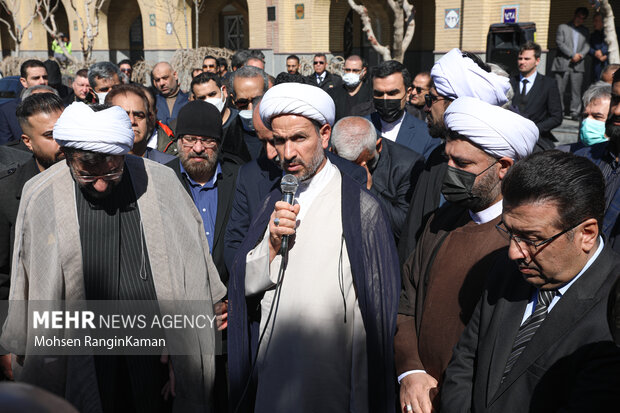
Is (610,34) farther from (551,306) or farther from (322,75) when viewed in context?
(551,306)

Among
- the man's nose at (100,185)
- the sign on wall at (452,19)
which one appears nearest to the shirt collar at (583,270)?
the man's nose at (100,185)

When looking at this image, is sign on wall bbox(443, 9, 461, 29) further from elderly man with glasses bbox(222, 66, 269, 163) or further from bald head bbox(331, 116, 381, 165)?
bald head bbox(331, 116, 381, 165)

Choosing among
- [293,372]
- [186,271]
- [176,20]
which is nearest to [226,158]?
[186,271]

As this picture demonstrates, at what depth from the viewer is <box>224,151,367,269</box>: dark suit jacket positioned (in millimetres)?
3316

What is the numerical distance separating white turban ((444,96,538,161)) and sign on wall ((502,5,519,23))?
13487 millimetres

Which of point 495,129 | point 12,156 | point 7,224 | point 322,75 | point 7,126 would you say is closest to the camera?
point 495,129

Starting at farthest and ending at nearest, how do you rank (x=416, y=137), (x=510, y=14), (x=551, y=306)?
1. (x=510, y=14)
2. (x=416, y=137)
3. (x=551, y=306)

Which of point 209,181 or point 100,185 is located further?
point 209,181

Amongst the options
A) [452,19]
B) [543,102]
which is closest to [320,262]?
[543,102]

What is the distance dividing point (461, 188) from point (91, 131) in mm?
1795

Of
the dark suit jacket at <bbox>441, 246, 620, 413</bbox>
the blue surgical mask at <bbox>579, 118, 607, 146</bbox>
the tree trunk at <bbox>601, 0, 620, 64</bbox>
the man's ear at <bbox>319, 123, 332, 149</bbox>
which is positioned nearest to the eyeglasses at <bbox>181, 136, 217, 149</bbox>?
the man's ear at <bbox>319, 123, 332, 149</bbox>

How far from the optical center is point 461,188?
8.64 feet

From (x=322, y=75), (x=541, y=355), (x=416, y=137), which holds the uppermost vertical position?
(x=322, y=75)

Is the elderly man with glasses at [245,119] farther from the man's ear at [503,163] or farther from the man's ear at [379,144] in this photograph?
the man's ear at [503,163]
